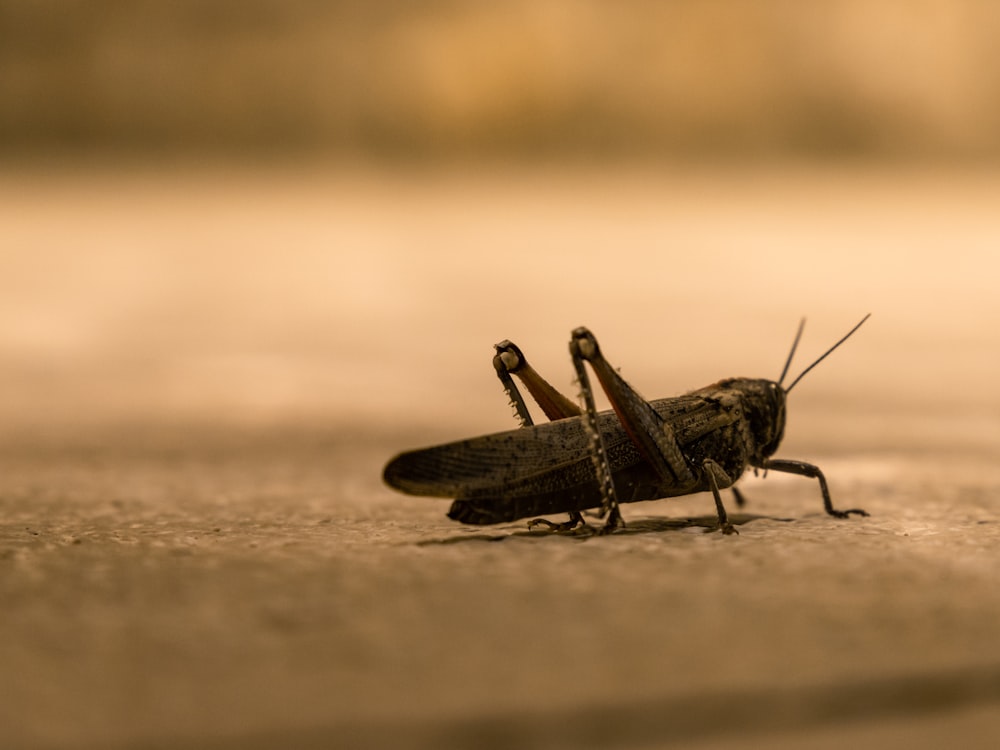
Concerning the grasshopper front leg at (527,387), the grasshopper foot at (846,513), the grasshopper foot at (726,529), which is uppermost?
the grasshopper front leg at (527,387)

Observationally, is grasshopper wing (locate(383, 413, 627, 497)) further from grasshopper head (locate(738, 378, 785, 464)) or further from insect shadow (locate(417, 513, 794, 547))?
grasshopper head (locate(738, 378, 785, 464))

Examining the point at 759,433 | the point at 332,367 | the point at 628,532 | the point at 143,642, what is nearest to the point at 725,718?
the point at 143,642

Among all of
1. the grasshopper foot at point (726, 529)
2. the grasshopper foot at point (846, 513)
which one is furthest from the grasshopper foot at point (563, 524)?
the grasshopper foot at point (846, 513)

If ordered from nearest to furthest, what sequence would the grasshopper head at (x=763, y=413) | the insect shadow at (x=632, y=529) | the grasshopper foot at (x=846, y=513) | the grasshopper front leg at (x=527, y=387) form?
the insect shadow at (x=632, y=529) < the grasshopper foot at (x=846, y=513) < the grasshopper front leg at (x=527, y=387) < the grasshopper head at (x=763, y=413)

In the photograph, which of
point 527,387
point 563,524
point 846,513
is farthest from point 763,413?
point 563,524

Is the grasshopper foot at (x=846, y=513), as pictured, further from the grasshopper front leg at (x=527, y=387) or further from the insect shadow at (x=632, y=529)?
the grasshopper front leg at (x=527, y=387)

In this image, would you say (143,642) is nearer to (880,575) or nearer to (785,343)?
(880,575)

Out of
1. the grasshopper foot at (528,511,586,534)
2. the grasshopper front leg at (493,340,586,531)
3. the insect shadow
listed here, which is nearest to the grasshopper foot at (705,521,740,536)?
the insect shadow
